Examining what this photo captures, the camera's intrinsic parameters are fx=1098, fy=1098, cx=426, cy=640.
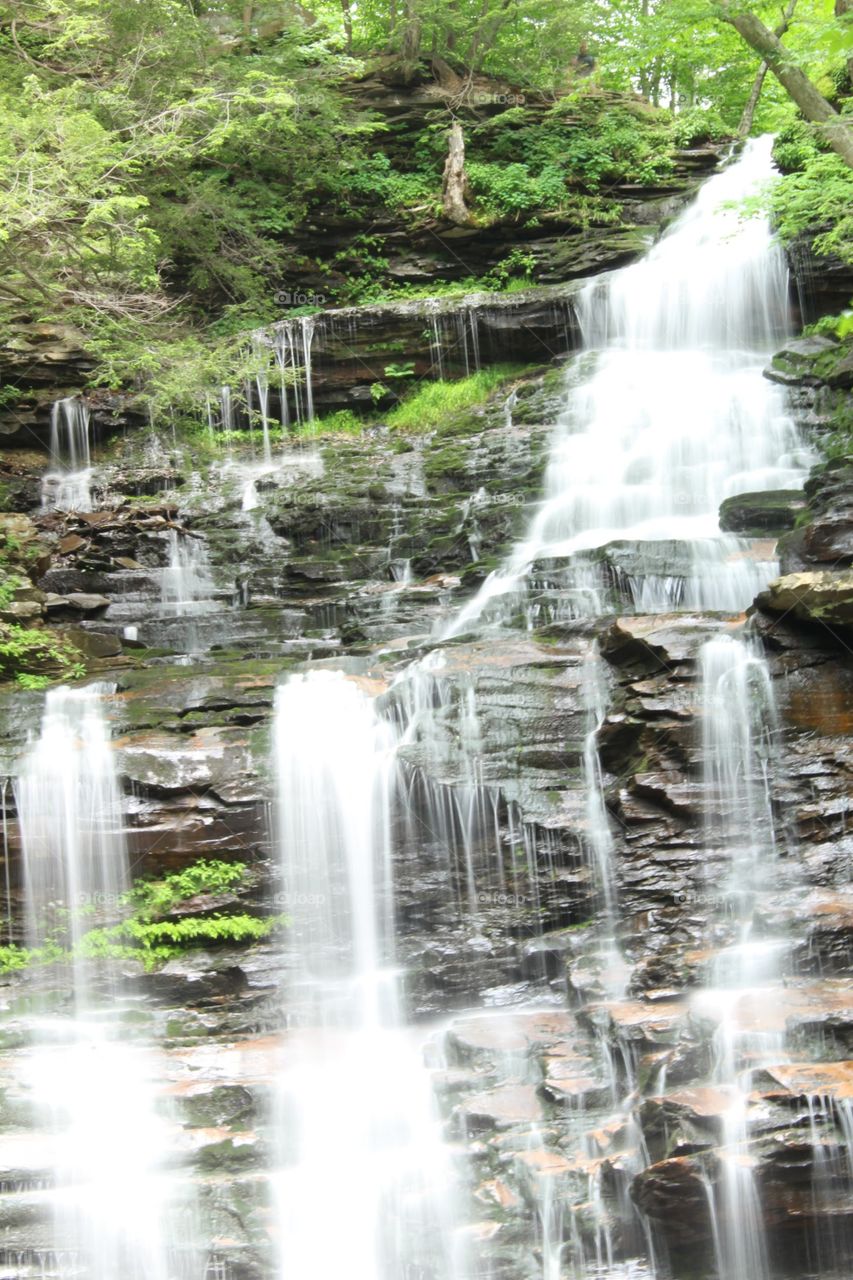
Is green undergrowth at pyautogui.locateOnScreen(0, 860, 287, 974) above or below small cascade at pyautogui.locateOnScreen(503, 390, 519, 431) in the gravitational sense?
below

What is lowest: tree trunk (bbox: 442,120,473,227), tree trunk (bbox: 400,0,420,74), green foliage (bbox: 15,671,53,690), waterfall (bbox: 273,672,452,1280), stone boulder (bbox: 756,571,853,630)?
waterfall (bbox: 273,672,452,1280)

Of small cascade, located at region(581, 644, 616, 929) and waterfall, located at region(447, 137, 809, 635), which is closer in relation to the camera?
small cascade, located at region(581, 644, 616, 929)

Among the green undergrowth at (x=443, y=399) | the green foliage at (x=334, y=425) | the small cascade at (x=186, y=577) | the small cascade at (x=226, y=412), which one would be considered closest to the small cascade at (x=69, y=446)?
the small cascade at (x=226, y=412)

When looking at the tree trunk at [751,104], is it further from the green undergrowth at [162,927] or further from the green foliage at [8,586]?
the green undergrowth at [162,927]

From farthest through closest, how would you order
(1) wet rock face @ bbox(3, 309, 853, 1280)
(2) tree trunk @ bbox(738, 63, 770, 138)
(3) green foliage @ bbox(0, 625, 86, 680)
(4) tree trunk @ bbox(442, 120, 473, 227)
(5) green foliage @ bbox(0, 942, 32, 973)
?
(4) tree trunk @ bbox(442, 120, 473, 227) < (2) tree trunk @ bbox(738, 63, 770, 138) < (3) green foliage @ bbox(0, 625, 86, 680) < (5) green foliage @ bbox(0, 942, 32, 973) < (1) wet rock face @ bbox(3, 309, 853, 1280)

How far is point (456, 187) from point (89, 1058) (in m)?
16.8

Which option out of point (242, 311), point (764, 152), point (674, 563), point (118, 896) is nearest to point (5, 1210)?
point (118, 896)

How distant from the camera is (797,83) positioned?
10023mm

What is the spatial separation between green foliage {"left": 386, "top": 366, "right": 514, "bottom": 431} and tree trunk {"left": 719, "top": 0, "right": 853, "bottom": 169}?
23.9 ft

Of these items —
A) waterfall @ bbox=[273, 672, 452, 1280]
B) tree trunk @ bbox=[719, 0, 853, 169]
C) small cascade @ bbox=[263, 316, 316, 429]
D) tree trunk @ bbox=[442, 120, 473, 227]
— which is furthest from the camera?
tree trunk @ bbox=[442, 120, 473, 227]

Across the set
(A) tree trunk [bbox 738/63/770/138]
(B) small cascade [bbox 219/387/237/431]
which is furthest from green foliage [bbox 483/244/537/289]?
(B) small cascade [bbox 219/387/237/431]

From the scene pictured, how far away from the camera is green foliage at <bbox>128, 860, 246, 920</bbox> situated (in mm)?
8492

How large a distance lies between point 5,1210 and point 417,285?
1675 centimetres

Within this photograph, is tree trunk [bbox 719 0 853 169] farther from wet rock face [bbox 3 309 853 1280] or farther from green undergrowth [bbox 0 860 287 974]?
green undergrowth [bbox 0 860 287 974]
